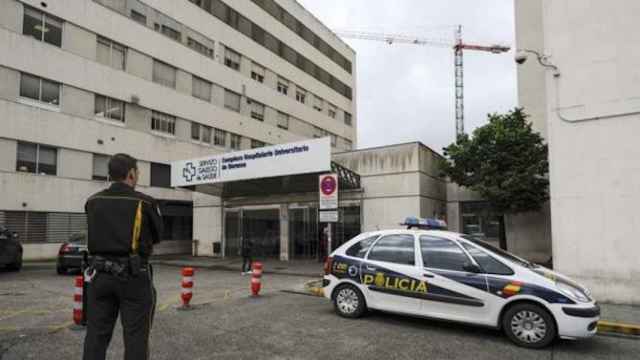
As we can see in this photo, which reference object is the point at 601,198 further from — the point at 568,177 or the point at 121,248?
the point at 121,248

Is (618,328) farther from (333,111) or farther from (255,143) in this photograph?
(333,111)

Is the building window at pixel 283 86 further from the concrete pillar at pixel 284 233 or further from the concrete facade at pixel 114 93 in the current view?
the concrete pillar at pixel 284 233

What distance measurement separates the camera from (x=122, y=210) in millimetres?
3551

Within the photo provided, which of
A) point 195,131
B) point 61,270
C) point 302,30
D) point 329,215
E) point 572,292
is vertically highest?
point 302,30

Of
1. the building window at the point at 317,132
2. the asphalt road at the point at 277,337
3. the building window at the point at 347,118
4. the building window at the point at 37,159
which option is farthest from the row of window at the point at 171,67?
the asphalt road at the point at 277,337

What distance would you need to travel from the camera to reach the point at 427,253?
715 cm

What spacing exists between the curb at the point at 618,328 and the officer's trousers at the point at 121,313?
288 inches

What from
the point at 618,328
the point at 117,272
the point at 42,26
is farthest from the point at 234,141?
the point at 117,272

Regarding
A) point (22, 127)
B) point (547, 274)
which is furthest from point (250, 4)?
point (547, 274)

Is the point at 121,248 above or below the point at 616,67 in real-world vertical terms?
below

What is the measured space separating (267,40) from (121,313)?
36.1 m

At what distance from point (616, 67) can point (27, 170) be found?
2392 cm

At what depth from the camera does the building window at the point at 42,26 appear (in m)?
21.1

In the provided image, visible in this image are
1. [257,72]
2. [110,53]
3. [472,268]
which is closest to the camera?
[472,268]
